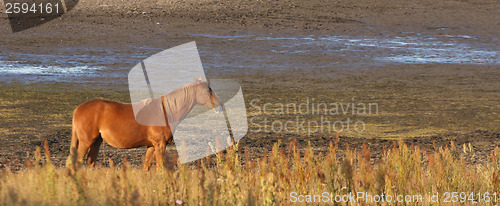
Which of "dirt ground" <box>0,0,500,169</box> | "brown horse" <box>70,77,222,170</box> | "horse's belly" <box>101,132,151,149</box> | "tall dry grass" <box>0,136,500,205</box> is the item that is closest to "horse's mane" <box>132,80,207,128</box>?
"brown horse" <box>70,77,222,170</box>

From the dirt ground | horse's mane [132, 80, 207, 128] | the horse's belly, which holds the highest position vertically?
horse's mane [132, 80, 207, 128]

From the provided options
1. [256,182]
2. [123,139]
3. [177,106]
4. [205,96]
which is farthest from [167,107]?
[256,182]

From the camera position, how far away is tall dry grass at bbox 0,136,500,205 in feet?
18.6

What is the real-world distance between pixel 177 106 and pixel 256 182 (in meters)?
1.58

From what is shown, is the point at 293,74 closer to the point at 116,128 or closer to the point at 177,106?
the point at 177,106

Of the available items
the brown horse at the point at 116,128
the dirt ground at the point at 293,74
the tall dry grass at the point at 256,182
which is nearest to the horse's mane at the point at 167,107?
the brown horse at the point at 116,128

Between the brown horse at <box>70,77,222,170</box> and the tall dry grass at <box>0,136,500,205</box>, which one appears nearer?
the tall dry grass at <box>0,136,500,205</box>

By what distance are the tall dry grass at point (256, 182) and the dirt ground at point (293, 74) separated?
3120 mm

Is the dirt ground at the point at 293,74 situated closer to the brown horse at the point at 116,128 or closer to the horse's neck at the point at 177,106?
the brown horse at the point at 116,128

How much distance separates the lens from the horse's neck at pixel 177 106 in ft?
26.5

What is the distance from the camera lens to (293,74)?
21.6 metres

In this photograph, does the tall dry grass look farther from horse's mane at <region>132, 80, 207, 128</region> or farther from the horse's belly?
horse's mane at <region>132, 80, 207, 128</region>

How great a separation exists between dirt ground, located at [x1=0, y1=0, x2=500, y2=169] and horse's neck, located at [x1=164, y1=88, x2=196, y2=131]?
2.33 metres

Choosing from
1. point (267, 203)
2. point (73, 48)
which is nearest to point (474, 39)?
point (73, 48)
